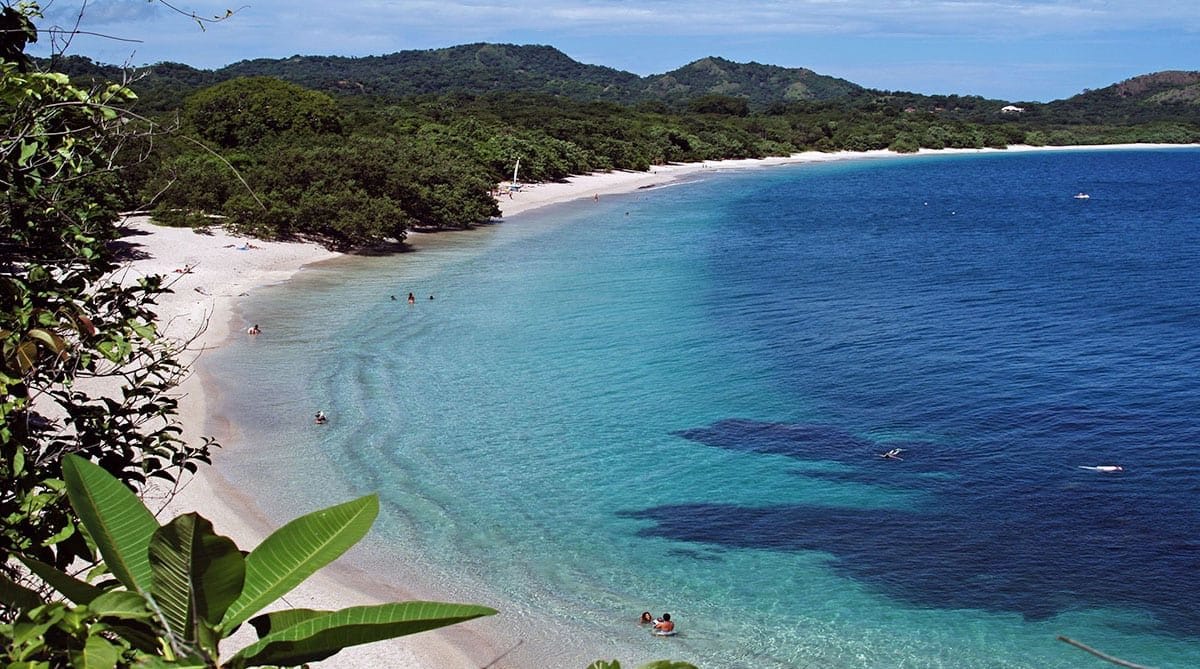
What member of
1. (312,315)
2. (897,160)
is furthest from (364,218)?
(897,160)

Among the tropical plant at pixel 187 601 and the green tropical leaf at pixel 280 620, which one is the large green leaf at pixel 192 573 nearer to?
the tropical plant at pixel 187 601

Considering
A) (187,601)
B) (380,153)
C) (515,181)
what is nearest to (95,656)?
(187,601)

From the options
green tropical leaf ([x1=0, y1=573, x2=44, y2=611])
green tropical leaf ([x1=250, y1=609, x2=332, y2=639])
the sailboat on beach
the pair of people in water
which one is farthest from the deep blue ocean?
the sailboat on beach

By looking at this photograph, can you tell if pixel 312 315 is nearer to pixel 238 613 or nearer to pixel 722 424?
pixel 722 424

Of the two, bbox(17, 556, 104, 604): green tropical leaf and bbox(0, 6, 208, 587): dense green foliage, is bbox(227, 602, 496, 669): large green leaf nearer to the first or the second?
bbox(17, 556, 104, 604): green tropical leaf

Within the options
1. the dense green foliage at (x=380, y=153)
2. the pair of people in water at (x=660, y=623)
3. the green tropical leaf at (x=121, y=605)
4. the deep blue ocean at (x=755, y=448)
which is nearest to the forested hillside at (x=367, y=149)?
the dense green foliage at (x=380, y=153)

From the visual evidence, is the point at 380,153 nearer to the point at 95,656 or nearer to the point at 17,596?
the point at 17,596
